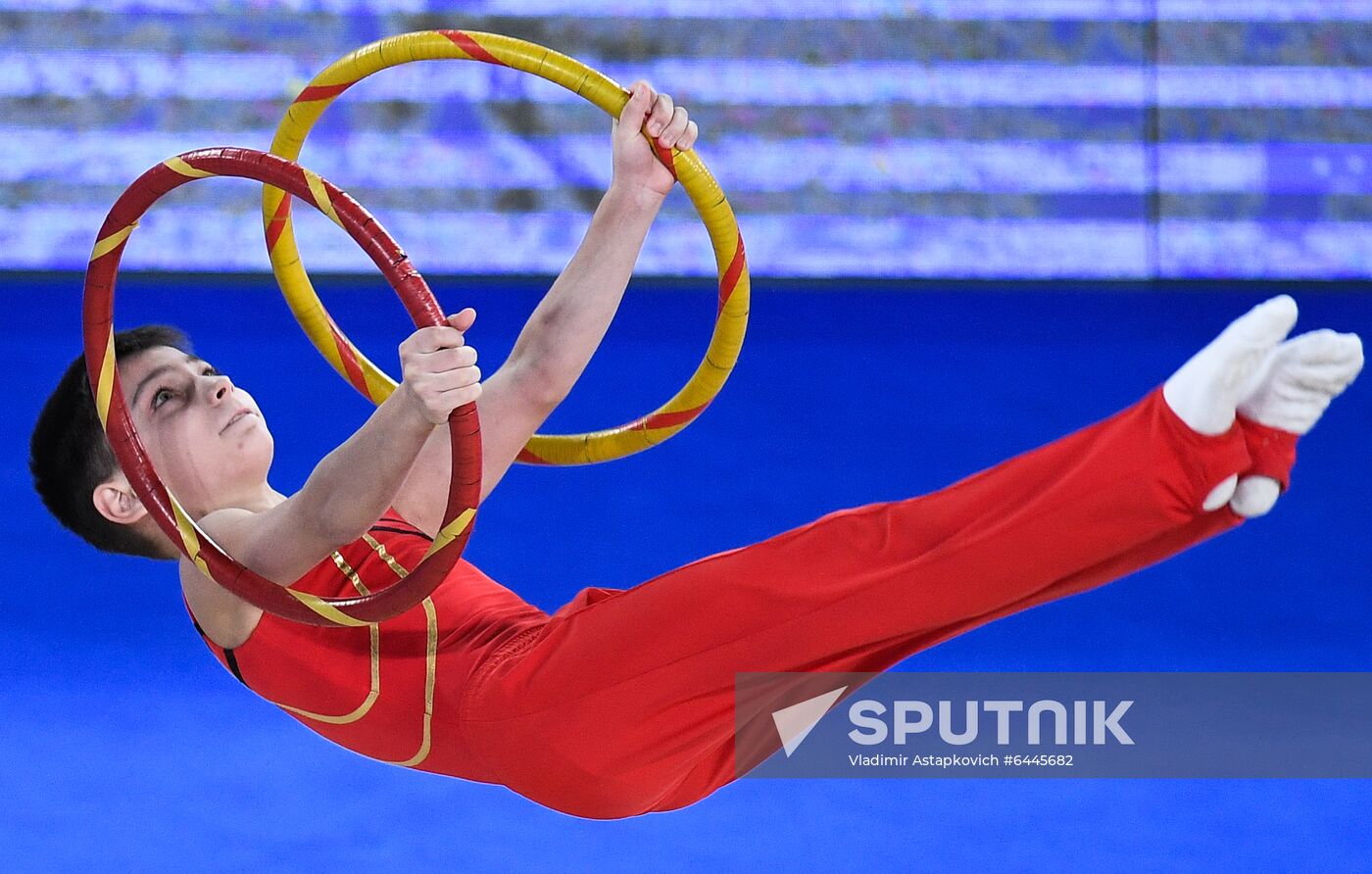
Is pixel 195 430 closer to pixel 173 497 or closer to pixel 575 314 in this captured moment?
pixel 173 497

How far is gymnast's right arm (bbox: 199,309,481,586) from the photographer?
5.58 ft

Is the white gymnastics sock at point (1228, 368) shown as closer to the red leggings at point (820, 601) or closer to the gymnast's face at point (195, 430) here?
the red leggings at point (820, 601)

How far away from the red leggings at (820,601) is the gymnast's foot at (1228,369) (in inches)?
0.9

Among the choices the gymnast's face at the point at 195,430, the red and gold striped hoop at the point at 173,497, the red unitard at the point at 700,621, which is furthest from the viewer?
the gymnast's face at the point at 195,430

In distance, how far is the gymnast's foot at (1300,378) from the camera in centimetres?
150

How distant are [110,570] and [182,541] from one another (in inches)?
88.0

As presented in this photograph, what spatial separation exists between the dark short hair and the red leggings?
23.7 inches

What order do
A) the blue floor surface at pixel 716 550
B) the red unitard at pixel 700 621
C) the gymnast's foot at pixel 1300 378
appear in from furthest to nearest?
the blue floor surface at pixel 716 550 → the red unitard at pixel 700 621 → the gymnast's foot at pixel 1300 378

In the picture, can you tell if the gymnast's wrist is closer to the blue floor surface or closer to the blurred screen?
the blue floor surface

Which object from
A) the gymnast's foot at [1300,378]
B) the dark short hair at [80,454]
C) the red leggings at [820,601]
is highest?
the dark short hair at [80,454]

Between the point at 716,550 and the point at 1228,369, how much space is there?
257cm

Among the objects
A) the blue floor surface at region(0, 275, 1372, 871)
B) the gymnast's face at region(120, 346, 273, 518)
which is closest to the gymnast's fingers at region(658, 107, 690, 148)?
the gymnast's face at region(120, 346, 273, 518)

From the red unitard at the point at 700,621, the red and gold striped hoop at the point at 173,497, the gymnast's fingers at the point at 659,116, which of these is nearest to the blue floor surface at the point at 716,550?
the red unitard at the point at 700,621

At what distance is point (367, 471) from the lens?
70.7 inches
